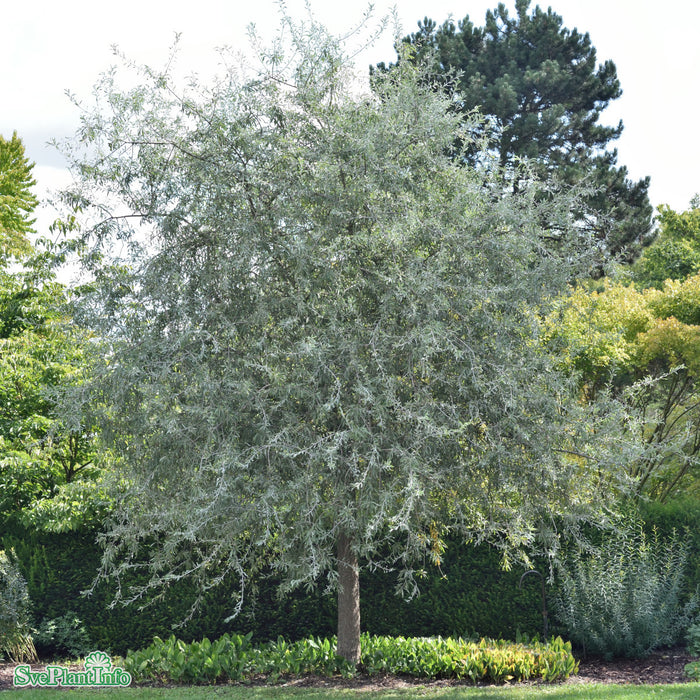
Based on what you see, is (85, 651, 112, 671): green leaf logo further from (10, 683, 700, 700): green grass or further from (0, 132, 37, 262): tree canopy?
(0, 132, 37, 262): tree canopy

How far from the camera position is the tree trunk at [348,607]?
25.5 feet

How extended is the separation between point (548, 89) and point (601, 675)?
52.8 ft

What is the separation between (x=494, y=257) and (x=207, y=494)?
10.5 ft

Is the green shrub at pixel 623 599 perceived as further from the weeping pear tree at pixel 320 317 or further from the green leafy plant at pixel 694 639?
the weeping pear tree at pixel 320 317

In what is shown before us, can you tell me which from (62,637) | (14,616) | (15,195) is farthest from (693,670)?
(15,195)

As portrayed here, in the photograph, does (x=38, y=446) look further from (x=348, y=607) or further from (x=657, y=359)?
(x=657, y=359)

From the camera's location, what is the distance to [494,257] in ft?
21.8

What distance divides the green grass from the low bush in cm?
33

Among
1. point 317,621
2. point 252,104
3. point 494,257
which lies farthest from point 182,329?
point 317,621

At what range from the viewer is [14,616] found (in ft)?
30.2

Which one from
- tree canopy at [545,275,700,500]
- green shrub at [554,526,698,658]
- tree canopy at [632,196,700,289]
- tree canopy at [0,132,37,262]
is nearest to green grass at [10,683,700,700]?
green shrub at [554,526,698,658]

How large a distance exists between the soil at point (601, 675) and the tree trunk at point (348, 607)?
289 millimetres

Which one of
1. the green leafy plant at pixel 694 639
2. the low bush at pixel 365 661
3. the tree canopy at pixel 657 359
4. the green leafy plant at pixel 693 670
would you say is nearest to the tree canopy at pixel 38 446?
the low bush at pixel 365 661

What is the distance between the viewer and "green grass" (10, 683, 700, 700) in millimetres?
7141
